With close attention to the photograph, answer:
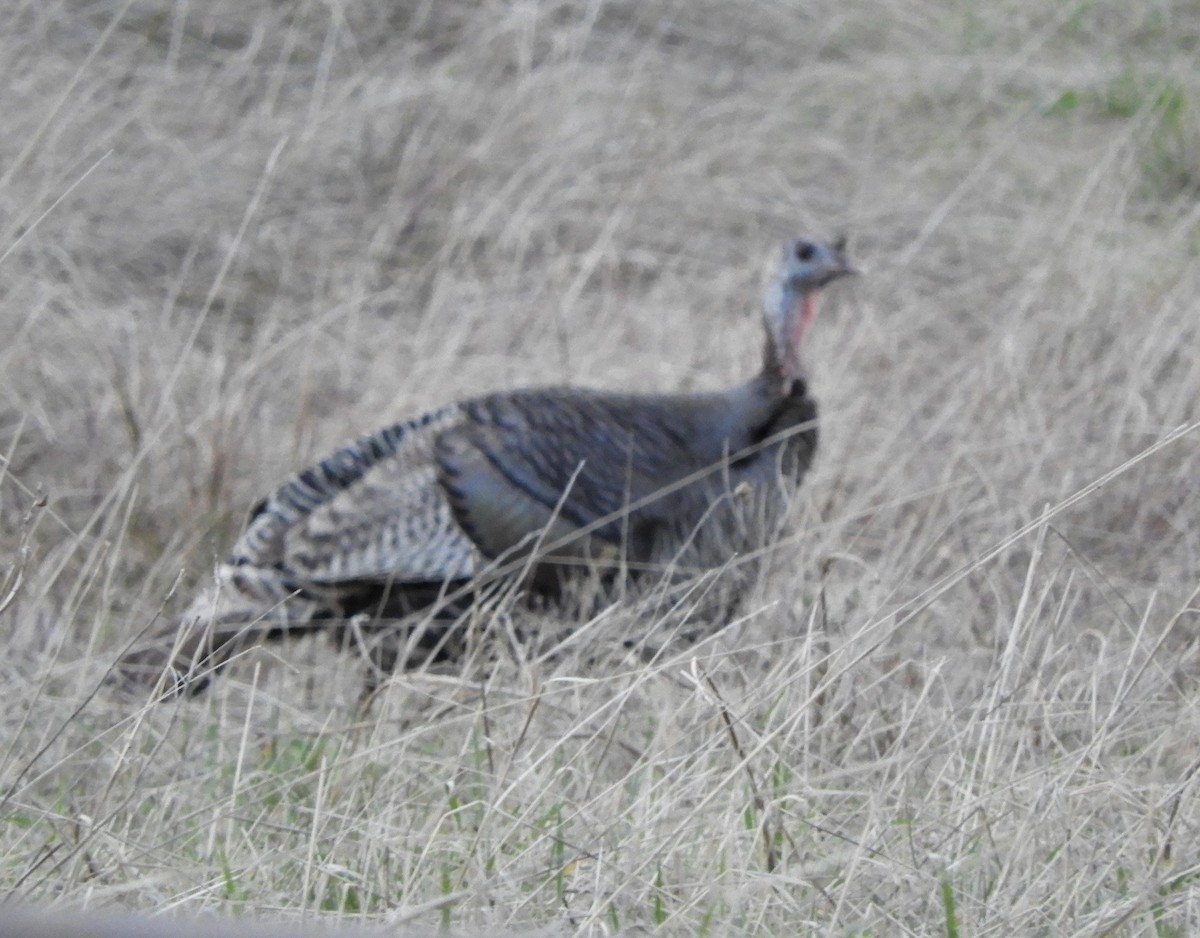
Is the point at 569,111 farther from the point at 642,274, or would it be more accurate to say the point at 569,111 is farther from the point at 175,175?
the point at 175,175

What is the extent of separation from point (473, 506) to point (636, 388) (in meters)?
1.24

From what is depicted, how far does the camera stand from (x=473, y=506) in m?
3.30

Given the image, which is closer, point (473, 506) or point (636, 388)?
point (473, 506)

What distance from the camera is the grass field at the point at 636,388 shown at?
1.82 meters

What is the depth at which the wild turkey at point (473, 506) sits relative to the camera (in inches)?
128

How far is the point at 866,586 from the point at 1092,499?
0.73 meters

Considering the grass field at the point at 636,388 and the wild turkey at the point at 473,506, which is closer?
the grass field at the point at 636,388

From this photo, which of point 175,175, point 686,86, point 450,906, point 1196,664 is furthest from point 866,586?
point 686,86

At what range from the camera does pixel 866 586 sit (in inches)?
121

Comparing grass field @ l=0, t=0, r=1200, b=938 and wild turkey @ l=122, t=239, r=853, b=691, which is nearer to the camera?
grass field @ l=0, t=0, r=1200, b=938

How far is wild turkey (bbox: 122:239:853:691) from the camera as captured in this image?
10.7 feet

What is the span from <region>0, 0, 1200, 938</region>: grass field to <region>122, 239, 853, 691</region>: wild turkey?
146mm

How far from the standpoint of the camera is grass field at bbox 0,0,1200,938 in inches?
71.8

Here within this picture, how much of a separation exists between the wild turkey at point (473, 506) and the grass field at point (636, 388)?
0.15m
